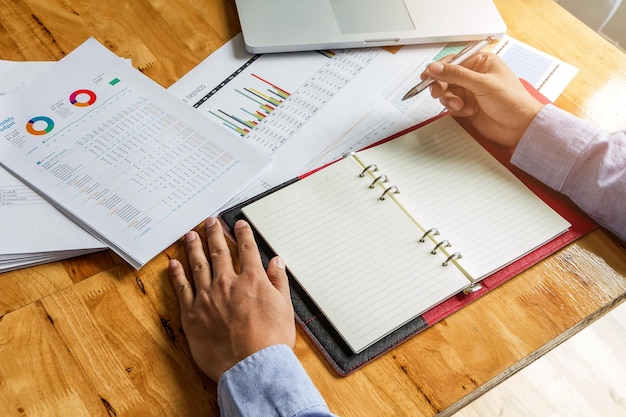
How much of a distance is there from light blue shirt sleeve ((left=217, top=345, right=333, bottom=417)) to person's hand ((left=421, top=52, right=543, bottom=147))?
0.48 metres

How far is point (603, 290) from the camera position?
759 millimetres

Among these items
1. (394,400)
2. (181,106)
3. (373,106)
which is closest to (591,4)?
(373,106)

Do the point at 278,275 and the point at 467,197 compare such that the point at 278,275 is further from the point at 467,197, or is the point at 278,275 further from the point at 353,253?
the point at 467,197

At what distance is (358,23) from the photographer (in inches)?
39.9

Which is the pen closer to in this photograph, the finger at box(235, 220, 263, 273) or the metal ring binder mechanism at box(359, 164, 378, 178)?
the metal ring binder mechanism at box(359, 164, 378, 178)

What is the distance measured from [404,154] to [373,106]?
0.41ft

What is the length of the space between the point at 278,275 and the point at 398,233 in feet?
0.56

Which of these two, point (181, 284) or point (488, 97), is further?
point (488, 97)

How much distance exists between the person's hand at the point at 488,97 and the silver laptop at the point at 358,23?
0.41 feet

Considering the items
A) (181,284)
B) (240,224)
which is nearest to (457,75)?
(240,224)

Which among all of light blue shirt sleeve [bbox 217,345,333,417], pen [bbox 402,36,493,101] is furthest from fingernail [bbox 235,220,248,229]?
pen [bbox 402,36,493,101]

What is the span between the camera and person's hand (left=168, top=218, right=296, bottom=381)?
669 mm

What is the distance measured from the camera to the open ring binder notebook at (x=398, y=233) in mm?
699

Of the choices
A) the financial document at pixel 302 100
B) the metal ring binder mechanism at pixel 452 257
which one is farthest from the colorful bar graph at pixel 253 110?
the metal ring binder mechanism at pixel 452 257
